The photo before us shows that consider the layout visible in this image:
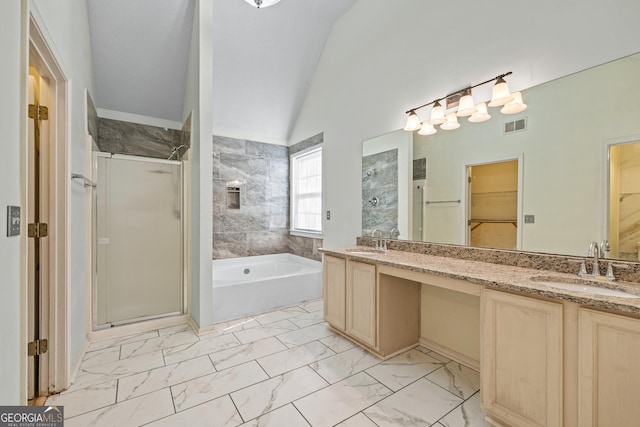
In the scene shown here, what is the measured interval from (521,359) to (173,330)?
2959mm

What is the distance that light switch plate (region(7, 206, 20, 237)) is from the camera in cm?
101

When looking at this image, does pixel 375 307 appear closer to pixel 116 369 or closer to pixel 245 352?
pixel 245 352

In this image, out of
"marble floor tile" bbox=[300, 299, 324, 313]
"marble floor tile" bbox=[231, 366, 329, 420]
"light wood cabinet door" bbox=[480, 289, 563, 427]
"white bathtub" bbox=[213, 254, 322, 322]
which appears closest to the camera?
"light wood cabinet door" bbox=[480, 289, 563, 427]

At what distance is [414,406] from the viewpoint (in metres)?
1.70

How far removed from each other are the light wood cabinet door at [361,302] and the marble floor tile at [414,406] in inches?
19.6

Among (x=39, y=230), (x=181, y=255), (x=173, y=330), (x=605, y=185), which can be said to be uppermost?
(x=605, y=185)

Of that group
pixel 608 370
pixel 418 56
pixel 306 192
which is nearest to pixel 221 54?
pixel 306 192

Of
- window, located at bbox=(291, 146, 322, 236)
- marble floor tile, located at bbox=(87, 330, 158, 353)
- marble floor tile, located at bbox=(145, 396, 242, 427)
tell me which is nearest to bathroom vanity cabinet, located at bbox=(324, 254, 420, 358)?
marble floor tile, located at bbox=(145, 396, 242, 427)

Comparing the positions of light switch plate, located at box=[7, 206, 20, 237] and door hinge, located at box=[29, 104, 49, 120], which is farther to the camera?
door hinge, located at box=[29, 104, 49, 120]

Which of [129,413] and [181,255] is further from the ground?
[181,255]

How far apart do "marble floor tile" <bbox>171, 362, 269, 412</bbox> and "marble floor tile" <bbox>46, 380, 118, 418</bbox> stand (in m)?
0.39

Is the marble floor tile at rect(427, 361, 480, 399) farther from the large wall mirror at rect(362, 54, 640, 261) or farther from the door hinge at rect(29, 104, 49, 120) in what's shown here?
the door hinge at rect(29, 104, 49, 120)

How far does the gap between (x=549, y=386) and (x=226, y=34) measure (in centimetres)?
411

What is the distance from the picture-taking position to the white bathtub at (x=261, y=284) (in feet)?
10.0
